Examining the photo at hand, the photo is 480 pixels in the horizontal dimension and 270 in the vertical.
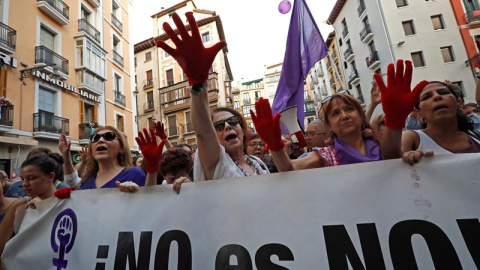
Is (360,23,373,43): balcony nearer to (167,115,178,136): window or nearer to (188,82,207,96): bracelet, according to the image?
(167,115,178,136): window

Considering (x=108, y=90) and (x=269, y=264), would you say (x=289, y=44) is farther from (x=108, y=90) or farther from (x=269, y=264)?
(x=108, y=90)

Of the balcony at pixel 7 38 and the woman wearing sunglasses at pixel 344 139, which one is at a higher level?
the balcony at pixel 7 38

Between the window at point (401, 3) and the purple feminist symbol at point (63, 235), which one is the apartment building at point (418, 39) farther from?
the purple feminist symbol at point (63, 235)

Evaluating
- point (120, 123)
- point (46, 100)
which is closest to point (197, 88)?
point (46, 100)

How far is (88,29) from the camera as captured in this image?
15.6m

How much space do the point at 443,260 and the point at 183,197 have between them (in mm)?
1418

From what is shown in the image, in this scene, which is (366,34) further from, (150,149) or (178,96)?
(150,149)

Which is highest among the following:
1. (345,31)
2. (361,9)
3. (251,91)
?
(251,91)

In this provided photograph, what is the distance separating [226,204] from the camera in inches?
62.5

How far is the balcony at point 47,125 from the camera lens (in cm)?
1108

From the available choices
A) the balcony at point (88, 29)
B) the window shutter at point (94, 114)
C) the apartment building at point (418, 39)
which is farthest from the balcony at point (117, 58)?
the apartment building at point (418, 39)

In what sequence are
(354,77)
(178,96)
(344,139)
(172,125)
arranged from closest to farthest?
(344,139), (354,77), (178,96), (172,125)

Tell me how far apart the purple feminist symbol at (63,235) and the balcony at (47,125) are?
37.9ft

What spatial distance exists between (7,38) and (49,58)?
6.41ft
